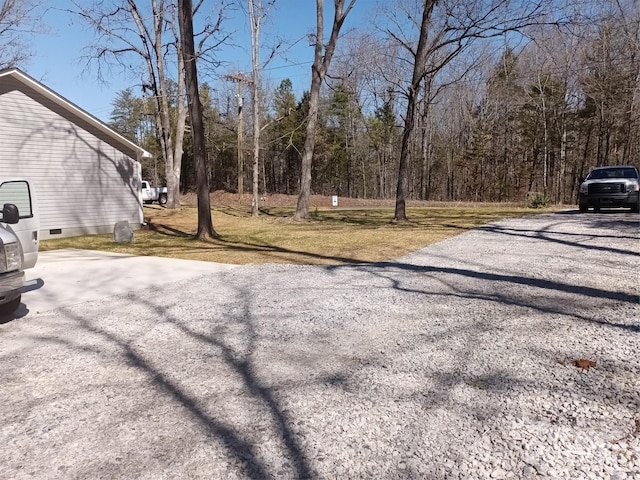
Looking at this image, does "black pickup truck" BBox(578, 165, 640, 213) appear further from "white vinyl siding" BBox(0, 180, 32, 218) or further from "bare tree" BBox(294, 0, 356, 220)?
"white vinyl siding" BBox(0, 180, 32, 218)

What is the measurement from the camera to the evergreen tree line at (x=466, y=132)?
24.5 m

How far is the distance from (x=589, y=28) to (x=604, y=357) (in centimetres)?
1245

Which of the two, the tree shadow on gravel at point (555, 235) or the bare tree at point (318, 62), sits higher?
the bare tree at point (318, 62)

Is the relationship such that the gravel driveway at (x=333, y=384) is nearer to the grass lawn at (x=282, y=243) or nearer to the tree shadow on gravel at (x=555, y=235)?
the tree shadow on gravel at (x=555, y=235)

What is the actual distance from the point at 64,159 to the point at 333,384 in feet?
46.7

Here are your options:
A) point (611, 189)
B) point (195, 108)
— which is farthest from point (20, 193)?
point (611, 189)

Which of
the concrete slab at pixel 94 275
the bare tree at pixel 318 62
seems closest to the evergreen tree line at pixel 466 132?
the bare tree at pixel 318 62

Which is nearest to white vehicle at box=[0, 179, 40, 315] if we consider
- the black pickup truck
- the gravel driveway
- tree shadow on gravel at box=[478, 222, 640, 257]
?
the gravel driveway

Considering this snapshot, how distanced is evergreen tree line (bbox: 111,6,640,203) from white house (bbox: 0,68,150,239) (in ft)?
27.4

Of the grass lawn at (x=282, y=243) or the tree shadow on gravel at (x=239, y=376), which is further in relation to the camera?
the grass lawn at (x=282, y=243)

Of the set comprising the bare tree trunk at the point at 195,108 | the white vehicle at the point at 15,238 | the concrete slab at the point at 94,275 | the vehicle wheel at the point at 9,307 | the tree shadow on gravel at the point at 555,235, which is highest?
the bare tree trunk at the point at 195,108

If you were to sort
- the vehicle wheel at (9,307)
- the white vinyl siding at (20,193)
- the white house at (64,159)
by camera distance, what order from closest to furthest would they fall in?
the vehicle wheel at (9,307) < the white vinyl siding at (20,193) < the white house at (64,159)

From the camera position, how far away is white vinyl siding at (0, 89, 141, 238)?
41.5 ft

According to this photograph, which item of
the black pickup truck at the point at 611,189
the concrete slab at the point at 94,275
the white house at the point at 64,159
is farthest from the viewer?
the black pickup truck at the point at 611,189
